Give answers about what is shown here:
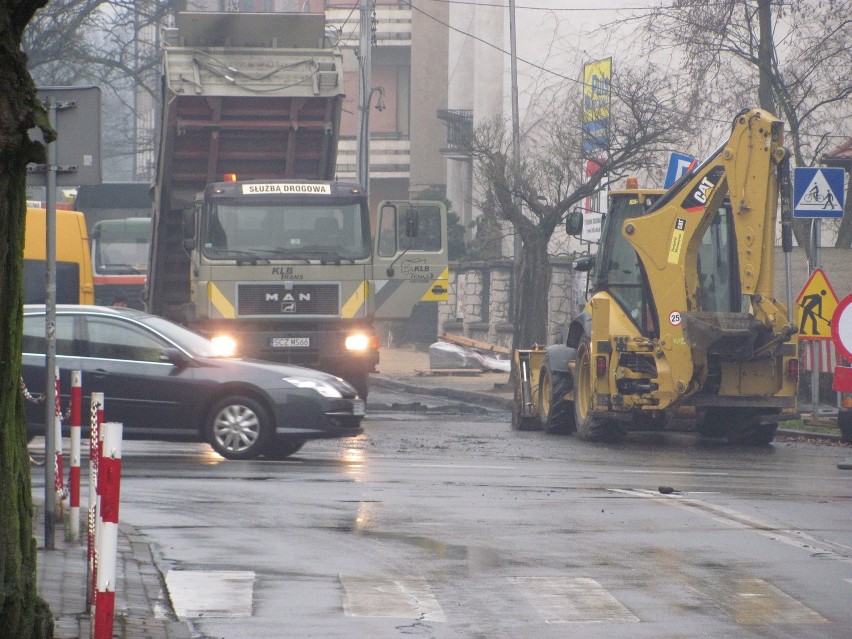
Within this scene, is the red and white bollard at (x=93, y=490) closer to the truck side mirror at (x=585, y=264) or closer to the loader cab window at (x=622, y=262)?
the loader cab window at (x=622, y=262)

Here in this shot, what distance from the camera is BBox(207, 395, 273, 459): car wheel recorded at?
1522 centimetres

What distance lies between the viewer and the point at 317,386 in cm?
1541

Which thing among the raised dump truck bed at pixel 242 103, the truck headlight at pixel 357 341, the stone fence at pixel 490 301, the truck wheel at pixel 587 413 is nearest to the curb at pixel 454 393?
the truck headlight at pixel 357 341

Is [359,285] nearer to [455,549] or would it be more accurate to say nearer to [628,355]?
[628,355]

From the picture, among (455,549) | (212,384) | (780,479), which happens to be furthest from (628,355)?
(455,549)

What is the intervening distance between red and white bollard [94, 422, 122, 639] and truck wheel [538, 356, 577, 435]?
45.0ft

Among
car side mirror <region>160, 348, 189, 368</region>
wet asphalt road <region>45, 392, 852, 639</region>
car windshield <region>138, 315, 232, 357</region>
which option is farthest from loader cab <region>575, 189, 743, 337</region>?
car side mirror <region>160, 348, 189, 368</region>

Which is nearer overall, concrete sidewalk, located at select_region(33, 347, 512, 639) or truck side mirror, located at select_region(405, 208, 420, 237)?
concrete sidewalk, located at select_region(33, 347, 512, 639)

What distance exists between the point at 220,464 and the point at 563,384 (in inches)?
235

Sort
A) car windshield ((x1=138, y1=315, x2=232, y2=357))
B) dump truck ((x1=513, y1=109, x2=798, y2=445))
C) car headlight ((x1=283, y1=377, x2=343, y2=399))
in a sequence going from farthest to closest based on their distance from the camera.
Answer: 1. dump truck ((x1=513, y1=109, x2=798, y2=445))
2. car windshield ((x1=138, y1=315, x2=232, y2=357))
3. car headlight ((x1=283, y1=377, x2=343, y2=399))

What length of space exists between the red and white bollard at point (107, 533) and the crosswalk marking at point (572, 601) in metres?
2.37

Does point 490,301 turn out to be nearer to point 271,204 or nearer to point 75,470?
point 271,204

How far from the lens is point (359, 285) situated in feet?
70.3

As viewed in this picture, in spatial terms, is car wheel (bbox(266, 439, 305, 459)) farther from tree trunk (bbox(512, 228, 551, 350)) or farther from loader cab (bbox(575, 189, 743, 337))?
tree trunk (bbox(512, 228, 551, 350))
